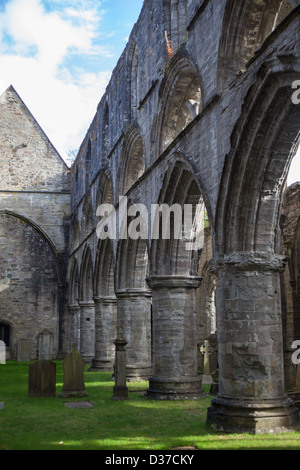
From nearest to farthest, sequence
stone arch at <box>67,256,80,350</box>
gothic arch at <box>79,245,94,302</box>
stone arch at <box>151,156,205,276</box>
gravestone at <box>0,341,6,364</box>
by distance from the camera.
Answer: stone arch at <box>151,156,205,276</box> < gothic arch at <box>79,245,94,302</box> < gravestone at <box>0,341,6,364</box> < stone arch at <box>67,256,80,350</box>

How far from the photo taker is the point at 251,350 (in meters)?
7.19

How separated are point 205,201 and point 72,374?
4396 millimetres

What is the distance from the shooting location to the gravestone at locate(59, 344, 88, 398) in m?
10.5

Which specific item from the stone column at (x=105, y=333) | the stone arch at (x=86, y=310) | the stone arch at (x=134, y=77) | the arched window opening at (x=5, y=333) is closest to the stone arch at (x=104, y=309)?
the stone column at (x=105, y=333)

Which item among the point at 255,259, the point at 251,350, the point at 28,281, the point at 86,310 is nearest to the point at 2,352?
the point at 28,281

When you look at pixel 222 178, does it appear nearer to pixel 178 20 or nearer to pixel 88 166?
pixel 178 20

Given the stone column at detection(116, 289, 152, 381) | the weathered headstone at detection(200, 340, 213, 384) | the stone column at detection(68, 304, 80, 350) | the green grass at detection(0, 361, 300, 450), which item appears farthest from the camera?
the stone column at detection(68, 304, 80, 350)

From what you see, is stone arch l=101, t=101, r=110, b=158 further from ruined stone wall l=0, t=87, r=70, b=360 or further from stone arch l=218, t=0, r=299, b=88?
stone arch l=218, t=0, r=299, b=88

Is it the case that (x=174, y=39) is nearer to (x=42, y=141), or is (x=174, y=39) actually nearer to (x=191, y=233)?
(x=191, y=233)

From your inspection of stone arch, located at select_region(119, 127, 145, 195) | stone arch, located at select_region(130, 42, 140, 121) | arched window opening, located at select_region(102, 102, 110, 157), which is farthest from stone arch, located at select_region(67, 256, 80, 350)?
stone arch, located at select_region(130, 42, 140, 121)

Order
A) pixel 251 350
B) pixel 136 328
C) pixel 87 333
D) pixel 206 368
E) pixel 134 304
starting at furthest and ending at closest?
pixel 87 333 → pixel 134 304 → pixel 136 328 → pixel 206 368 → pixel 251 350

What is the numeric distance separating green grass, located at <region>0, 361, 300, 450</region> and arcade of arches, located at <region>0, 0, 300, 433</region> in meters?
0.49

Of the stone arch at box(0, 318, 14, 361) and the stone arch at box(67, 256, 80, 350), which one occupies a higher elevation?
the stone arch at box(67, 256, 80, 350)

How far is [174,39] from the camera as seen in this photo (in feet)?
37.7
